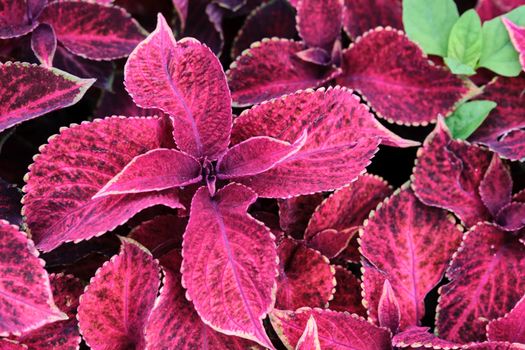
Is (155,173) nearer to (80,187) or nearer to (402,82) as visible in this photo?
(80,187)

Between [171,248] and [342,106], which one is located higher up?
[342,106]

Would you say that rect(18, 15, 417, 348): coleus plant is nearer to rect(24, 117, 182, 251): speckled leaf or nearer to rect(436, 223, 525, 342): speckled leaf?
rect(24, 117, 182, 251): speckled leaf

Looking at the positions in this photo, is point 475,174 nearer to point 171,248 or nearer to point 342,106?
point 342,106

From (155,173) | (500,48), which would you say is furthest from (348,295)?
(500,48)

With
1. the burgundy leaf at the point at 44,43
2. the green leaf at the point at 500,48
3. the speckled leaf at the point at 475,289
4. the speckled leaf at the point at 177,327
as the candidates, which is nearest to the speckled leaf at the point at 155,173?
the speckled leaf at the point at 177,327

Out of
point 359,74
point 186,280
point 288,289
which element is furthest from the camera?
point 359,74

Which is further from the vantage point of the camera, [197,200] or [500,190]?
[500,190]

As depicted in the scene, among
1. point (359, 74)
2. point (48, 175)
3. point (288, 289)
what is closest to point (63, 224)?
point (48, 175)

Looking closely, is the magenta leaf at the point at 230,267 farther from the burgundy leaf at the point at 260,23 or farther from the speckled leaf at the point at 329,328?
the burgundy leaf at the point at 260,23
